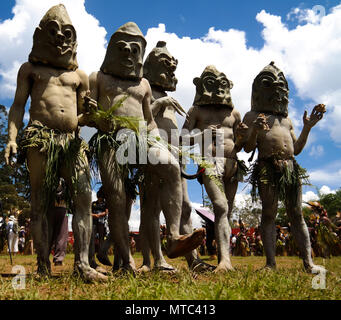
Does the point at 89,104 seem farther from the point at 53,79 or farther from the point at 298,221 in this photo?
the point at 298,221

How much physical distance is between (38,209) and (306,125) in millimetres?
4215

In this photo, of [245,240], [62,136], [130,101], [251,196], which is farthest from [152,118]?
[245,240]

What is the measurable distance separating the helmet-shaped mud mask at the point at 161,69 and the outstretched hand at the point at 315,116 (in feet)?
6.96

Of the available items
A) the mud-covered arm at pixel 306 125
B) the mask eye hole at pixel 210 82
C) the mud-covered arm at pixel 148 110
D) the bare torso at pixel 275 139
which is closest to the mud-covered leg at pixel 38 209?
the mud-covered arm at pixel 148 110

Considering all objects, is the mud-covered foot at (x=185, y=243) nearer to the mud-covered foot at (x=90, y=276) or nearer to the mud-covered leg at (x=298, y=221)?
the mud-covered foot at (x=90, y=276)

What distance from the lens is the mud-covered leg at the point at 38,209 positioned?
4043 mm

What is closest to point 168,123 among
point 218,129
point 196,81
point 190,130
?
point 190,130

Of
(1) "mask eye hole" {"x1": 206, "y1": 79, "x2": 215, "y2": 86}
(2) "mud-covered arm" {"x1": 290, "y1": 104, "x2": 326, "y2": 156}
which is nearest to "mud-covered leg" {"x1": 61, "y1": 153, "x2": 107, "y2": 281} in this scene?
(1) "mask eye hole" {"x1": 206, "y1": 79, "x2": 215, "y2": 86}

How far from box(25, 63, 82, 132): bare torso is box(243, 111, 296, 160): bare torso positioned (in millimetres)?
2912

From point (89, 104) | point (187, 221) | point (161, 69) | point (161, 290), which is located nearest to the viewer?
point (161, 290)

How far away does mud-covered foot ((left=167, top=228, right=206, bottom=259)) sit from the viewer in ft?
12.4

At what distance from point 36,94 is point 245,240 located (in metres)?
14.7

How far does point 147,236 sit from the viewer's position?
492 cm

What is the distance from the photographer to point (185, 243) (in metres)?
3.85
